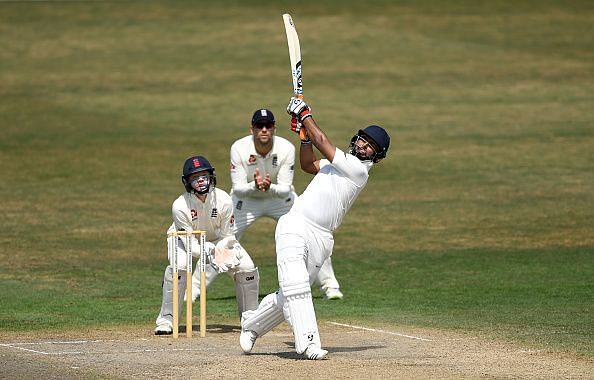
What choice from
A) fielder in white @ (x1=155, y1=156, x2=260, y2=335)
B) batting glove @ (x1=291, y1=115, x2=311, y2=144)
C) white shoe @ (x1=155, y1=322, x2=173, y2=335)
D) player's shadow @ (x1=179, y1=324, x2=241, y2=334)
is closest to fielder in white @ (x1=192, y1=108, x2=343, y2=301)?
player's shadow @ (x1=179, y1=324, x2=241, y2=334)

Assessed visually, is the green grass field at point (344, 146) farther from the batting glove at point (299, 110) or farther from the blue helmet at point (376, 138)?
the batting glove at point (299, 110)

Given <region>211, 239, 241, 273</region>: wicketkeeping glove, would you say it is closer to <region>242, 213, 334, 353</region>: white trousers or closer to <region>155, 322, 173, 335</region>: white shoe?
<region>155, 322, 173, 335</region>: white shoe

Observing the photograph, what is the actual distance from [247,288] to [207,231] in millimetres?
706

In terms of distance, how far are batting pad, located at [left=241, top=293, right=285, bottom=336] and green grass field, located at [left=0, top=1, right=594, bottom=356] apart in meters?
2.40

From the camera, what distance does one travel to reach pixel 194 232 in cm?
1180

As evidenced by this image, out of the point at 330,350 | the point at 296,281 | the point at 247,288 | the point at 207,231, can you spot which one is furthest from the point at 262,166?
the point at 296,281

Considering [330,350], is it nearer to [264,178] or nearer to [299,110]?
[299,110]

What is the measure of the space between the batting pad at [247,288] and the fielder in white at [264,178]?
2.39 m

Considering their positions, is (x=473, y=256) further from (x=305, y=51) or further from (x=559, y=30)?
(x=559, y=30)

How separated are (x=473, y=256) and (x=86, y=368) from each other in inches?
371

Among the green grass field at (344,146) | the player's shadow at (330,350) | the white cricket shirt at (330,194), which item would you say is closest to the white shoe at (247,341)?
the player's shadow at (330,350)

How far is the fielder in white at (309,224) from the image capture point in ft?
34.1

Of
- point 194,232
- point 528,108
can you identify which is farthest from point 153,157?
point 194,232

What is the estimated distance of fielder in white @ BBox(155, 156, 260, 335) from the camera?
12.1m
